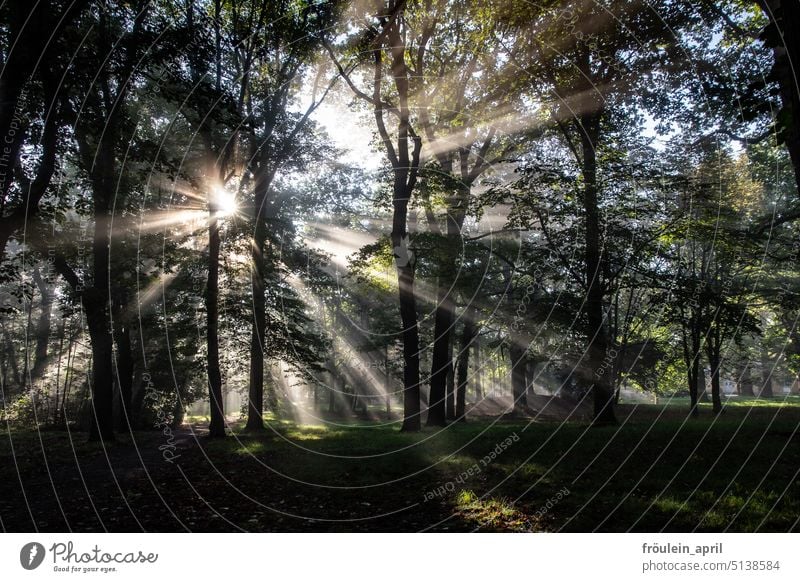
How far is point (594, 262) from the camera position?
12797 millimetres

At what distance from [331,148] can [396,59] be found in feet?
15.4

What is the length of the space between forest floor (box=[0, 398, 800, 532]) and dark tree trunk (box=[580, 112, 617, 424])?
1.69m

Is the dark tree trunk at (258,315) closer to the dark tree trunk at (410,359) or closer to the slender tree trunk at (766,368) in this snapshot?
the dark tree trunk at (410,359)

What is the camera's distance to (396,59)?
714 inches

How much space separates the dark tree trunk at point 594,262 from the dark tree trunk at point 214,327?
41.7 feet

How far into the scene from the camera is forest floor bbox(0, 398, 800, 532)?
21.3 ft

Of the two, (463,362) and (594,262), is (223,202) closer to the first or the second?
(594,262)

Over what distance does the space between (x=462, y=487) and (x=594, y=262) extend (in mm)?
7593

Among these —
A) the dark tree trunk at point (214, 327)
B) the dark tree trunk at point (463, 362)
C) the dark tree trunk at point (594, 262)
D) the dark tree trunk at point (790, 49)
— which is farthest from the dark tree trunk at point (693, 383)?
the dark tree trunk at point (214, 327)

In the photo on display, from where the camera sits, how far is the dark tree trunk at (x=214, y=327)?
16281 millimetres

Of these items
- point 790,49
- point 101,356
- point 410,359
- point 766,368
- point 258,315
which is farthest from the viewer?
point 766,368

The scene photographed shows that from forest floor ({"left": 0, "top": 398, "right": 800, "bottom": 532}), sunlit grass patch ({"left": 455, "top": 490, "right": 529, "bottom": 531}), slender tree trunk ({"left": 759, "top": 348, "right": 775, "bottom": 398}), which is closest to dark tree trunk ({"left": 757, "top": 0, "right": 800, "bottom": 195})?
forest floor ({"left": 0, "top": 398, "right": 800, "bottom": 532})

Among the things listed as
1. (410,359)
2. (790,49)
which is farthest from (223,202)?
(790,49)

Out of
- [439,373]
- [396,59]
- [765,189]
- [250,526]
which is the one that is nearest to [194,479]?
[250,526]
